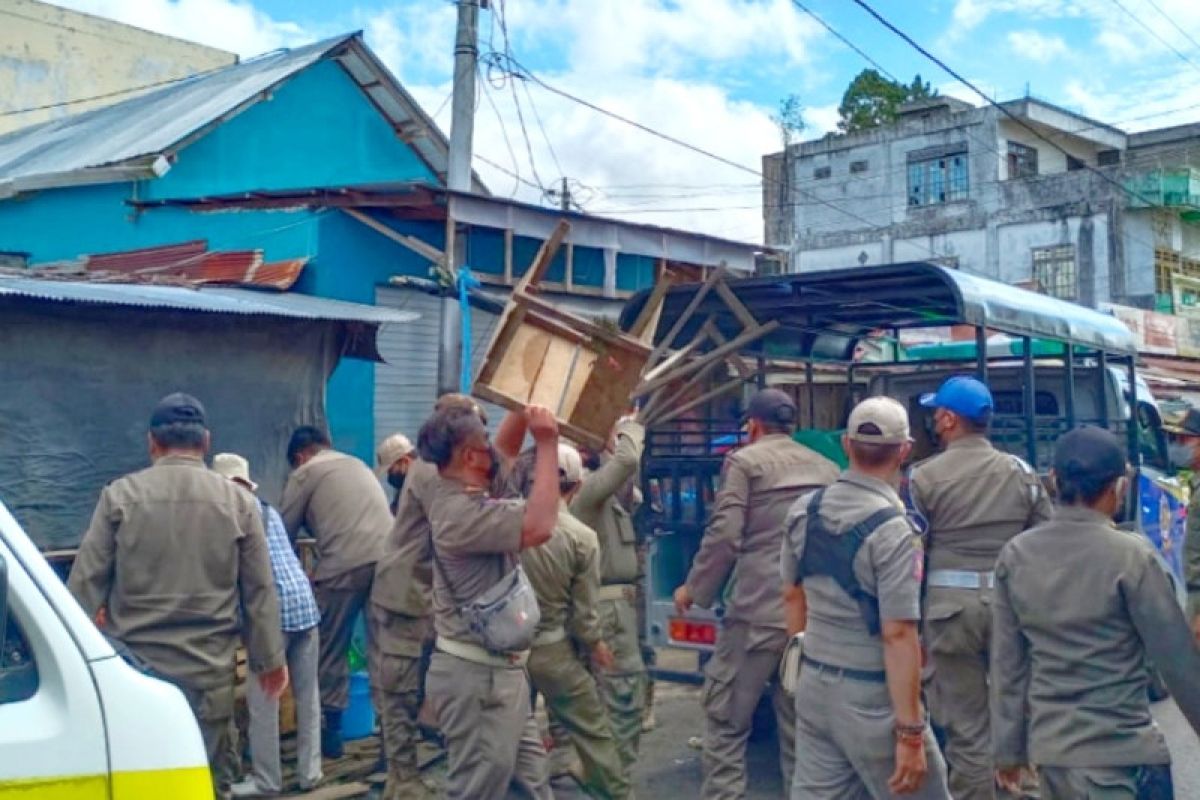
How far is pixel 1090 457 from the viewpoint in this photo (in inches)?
143

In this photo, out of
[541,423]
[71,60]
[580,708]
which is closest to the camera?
[541,423]

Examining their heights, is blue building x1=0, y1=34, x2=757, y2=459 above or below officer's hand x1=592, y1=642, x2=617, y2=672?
above

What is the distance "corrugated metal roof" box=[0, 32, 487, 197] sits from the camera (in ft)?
39.4

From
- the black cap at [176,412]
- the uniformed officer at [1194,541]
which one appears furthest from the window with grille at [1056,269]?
the black cap at [176,412]

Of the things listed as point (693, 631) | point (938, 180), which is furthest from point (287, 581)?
point (938, 180)

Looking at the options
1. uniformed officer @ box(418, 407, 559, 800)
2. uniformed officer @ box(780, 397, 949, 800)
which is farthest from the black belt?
uniformed officer @ box(418, 407, 559, 800)

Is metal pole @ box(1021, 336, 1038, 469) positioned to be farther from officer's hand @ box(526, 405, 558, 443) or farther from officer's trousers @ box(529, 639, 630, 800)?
officer's hand @ box(526, 405, 558, 443)

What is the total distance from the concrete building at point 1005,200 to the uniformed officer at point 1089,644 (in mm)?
30925

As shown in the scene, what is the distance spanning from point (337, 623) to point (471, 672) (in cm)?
256

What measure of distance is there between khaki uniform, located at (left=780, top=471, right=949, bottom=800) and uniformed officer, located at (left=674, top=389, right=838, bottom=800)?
148 cm

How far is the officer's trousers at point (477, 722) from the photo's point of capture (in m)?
4.27

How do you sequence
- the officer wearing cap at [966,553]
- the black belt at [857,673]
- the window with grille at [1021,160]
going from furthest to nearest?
1. the window with grille at [1021,160]
2. the officer wearing cap at [966,553]
3. the black belt at [857,673]

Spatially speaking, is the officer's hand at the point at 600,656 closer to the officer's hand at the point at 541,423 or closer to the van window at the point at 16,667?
the officer's hand at the point at 541,423

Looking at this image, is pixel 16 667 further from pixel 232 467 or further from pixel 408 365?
pixel 408 365
